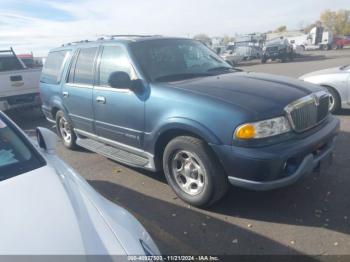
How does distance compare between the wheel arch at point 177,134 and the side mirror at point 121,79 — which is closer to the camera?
the wheel arch at point 177,134

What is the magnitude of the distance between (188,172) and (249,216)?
0.80 m

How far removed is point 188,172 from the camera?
151 inches

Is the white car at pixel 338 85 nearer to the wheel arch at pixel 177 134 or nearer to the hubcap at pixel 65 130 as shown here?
the wheel arch at pixel 177 134

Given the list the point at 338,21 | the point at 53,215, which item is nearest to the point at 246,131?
the point at 53,215

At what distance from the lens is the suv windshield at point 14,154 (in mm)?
2425

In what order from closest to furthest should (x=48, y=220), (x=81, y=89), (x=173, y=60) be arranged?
1. (x=48, y=220)
2. (x=173, y=60)
3. (x=81, y=89)

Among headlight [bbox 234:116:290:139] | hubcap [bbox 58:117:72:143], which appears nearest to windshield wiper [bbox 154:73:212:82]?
headlight [bbox 234:116:290:139]

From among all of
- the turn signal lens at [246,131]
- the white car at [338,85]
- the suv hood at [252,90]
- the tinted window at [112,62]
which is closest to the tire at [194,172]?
the turn signal lens at [246,131]

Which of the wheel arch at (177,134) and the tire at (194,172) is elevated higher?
the wheel arch at (177,134)

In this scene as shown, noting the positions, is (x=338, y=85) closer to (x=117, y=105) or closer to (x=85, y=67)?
(x=117, y=105)

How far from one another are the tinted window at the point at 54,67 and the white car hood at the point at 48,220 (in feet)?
13.0

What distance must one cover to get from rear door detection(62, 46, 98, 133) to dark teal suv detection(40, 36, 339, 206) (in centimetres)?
2

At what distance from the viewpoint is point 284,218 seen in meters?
3.55

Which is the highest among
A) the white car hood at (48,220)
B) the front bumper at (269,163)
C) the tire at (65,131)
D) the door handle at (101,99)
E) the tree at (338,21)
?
the tree at (338,21)
